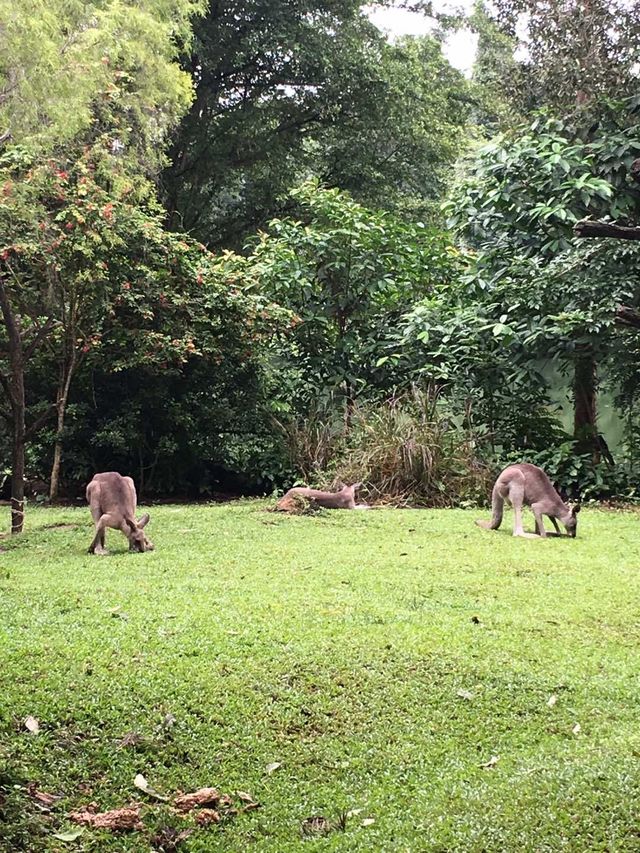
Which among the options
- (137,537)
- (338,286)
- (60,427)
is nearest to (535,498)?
(137,537)

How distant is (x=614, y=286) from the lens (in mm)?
10656

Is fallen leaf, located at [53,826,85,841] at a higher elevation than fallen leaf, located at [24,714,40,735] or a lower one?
lower

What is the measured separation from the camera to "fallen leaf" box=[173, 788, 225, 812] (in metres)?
2.97

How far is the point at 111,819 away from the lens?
112 inches

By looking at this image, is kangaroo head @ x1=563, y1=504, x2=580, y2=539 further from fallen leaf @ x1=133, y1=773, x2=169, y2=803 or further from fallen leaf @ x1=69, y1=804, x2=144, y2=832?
fallen leaf @ x1=69, y1=804, x2=144, y2=832

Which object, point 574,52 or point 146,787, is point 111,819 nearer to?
point 146,787

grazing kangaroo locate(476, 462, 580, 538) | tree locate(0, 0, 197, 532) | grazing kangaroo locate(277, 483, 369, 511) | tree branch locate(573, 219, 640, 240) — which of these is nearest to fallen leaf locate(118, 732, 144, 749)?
tree branch locate(573, 219, 640, 240)

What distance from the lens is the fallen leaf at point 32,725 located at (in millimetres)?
3227

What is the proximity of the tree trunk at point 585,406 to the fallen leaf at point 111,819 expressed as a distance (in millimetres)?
10228

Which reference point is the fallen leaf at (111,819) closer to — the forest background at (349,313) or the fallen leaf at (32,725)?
the fallen leaf at (32,725)

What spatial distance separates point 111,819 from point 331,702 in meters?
1.15

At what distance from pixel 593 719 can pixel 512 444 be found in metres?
8.77

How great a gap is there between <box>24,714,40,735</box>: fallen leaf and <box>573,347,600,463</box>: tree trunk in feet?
33.0

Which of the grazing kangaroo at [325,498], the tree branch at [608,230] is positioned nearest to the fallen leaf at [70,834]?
the tree branch at [608,230]
